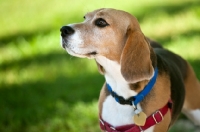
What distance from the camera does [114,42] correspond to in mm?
3752

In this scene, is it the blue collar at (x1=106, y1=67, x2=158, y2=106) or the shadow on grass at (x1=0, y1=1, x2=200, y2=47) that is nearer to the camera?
the blue collar at (x1=106, y1=67, x2=158, y2=106)

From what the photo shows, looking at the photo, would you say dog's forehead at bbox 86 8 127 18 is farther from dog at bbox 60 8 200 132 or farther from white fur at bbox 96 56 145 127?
white fur at bbox 96 56 145 127

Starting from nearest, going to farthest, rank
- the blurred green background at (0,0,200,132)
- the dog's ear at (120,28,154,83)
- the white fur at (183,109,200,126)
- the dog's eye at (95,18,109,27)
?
the dog's ear at (120,28,154,83) < the dog's eye at (95,18,109,27) < the white fur at (183,109,200,126) < the blurred green background at (0,0,200,132)

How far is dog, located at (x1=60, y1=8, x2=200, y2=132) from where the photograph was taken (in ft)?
12.1

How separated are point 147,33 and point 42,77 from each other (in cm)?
189

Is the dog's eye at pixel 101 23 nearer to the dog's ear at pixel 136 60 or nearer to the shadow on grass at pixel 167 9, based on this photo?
the dog's ear at pixel 136 60

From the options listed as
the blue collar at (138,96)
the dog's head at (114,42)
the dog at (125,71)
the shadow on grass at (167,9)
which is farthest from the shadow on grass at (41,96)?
the shadow on grass at (167,9)

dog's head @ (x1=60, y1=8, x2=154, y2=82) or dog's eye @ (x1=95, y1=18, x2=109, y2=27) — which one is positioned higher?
dog's eye @ (x1=95, y1=18, x2=109, y2=27)

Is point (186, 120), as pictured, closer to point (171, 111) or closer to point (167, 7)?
point (171, 111)

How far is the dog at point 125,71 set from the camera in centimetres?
368

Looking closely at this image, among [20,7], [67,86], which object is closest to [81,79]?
[67,86]

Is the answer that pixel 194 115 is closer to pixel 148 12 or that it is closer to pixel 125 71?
pixel 125 71

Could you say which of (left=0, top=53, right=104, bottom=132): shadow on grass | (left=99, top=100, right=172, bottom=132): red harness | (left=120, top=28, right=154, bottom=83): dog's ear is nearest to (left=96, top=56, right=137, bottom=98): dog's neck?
(left=120, top=28, right=154, bottom=83): dog's ear

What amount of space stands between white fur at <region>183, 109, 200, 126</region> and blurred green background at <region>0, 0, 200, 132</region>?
3.4 inches
